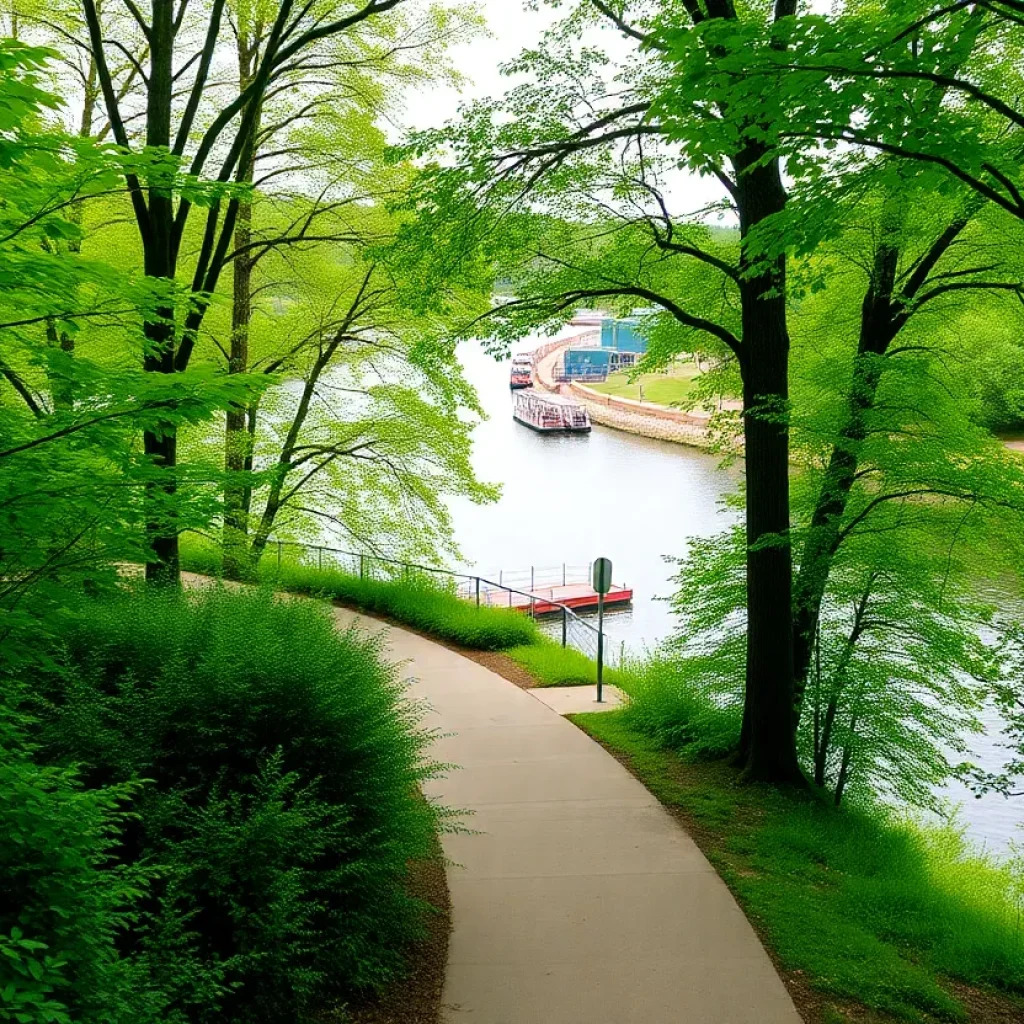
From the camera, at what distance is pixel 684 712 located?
→ 391 inches

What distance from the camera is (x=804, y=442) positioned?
10.1 metres

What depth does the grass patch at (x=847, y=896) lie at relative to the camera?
5.13 meters

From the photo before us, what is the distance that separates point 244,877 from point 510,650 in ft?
31.8

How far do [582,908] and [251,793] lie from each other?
2.33m

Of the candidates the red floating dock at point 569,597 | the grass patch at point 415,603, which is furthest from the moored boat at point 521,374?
the grass patch at point 415,603

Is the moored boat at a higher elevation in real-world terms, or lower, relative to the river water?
higher

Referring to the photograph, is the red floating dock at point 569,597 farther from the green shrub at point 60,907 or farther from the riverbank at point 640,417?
the green shrub at point 60,907

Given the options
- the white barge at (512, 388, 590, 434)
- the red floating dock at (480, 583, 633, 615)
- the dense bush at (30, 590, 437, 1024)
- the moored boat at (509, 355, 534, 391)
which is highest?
the moored boat at (509, 355, 534, 391)

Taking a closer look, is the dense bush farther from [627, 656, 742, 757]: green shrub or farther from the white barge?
the white barge

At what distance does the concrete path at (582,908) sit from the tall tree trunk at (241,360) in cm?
692

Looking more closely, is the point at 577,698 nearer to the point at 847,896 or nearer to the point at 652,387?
the point at 847,896

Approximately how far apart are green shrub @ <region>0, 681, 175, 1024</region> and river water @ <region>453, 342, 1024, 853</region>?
20.3 metres

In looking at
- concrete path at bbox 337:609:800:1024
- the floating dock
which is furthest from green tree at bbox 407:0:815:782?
the floating dock

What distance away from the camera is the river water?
31.2m
